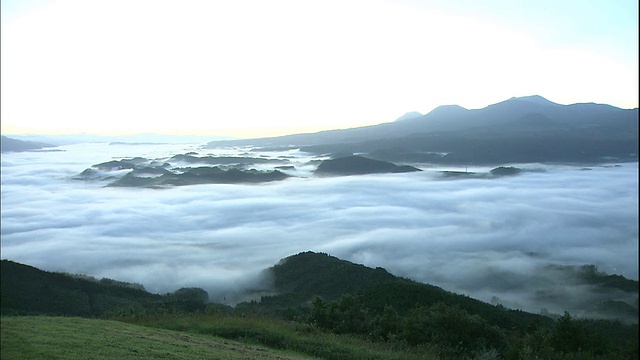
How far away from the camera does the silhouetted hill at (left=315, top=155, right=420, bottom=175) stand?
134 m

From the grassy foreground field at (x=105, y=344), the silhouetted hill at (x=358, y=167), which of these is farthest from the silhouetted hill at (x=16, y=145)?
the grassy foreground field at (x=105, y=344)

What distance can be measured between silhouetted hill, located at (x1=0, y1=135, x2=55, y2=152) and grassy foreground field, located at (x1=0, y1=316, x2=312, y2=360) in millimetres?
185690

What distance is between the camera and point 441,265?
59.8 meters

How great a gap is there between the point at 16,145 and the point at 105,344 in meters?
204

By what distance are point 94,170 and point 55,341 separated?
133 m

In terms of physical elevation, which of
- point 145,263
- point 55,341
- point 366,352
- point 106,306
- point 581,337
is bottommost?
point 145,263

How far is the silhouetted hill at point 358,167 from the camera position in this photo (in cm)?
13400

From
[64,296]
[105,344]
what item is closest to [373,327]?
[105,344]

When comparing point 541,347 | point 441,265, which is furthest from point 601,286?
point 541,347

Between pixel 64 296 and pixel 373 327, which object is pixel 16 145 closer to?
pixel 64 296

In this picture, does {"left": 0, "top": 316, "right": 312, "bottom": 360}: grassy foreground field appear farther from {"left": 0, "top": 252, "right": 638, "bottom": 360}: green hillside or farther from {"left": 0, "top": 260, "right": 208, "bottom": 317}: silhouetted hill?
{"left": 0, "top": 260, "right": 208, "bottom": 317}: silhouetted hill

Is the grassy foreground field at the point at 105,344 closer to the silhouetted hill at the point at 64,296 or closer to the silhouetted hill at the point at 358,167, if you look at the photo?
the silhouetted hill at the point at 64,296

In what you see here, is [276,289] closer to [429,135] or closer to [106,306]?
[106,306]

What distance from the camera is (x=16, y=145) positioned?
180 m
